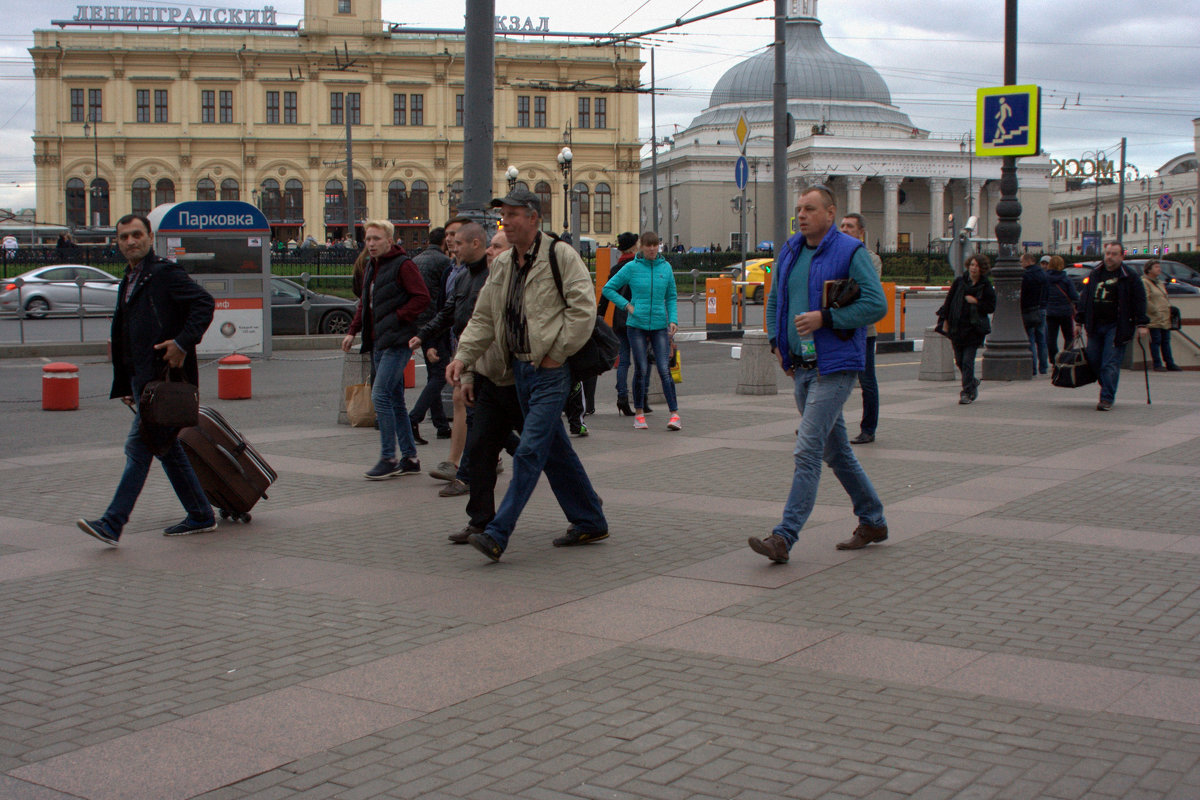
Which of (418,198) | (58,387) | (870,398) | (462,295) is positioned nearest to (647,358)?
(870,398)

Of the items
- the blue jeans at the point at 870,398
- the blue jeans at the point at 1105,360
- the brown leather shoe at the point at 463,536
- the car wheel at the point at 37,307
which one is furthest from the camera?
the car wheel at the point at 37,307

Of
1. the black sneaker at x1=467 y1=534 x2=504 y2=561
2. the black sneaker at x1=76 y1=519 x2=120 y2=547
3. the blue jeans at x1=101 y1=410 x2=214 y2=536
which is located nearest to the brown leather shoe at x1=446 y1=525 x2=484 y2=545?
the black sneaker at x1=467 y1=534 x2=504 y2=561

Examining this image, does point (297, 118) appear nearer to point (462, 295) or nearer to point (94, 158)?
point (94, 158)

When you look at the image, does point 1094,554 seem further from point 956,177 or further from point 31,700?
point 956,177

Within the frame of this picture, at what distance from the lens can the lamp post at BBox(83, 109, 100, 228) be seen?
73.2m

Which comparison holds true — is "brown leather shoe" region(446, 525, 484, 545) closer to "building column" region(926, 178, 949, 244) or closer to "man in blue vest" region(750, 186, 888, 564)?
"man in blue vest" region(750, 186, 888, 564)

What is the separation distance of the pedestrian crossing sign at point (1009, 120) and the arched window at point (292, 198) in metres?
64.1

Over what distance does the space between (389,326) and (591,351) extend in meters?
2.88

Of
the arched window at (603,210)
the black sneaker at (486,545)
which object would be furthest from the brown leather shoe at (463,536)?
the arched window at (603,210)

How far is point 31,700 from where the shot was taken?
4445 millimetres

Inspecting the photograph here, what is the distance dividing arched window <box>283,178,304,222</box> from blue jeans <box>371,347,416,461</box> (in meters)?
70.7

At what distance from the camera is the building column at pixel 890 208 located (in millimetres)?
93812

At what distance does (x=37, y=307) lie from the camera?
31797 mm

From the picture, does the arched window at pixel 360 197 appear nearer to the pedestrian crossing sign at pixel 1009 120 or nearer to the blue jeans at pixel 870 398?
the pedestrian crossing sign at pixel 1009 120
